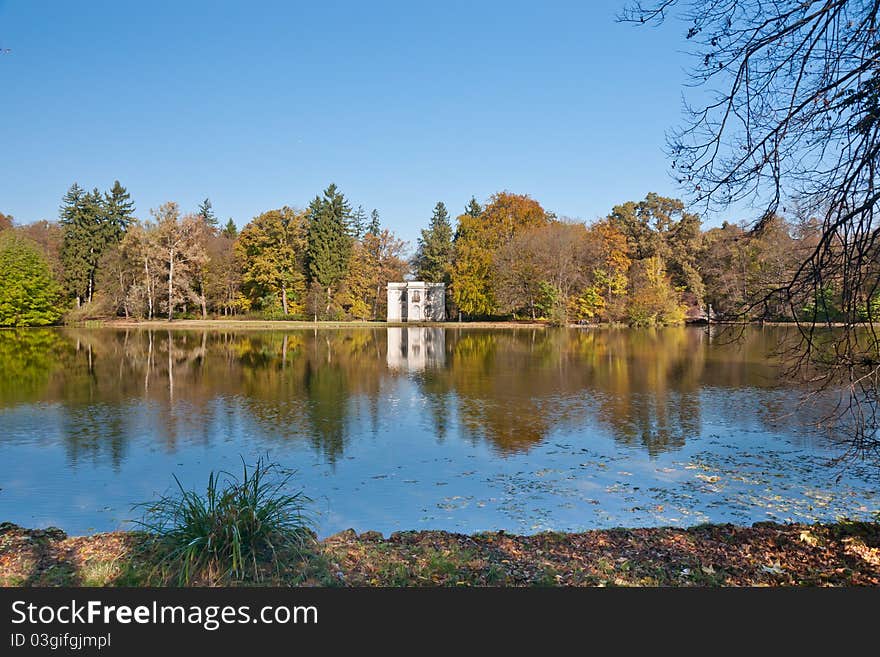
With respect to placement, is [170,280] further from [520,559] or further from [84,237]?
[520,559]

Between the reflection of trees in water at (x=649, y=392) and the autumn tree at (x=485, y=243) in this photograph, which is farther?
the autumn tree at (x=485, y=243)

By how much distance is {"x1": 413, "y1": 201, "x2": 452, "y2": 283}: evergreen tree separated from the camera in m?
54.2

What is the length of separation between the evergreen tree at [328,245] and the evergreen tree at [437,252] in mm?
7966

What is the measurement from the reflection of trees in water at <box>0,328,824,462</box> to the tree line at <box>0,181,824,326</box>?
794 inches

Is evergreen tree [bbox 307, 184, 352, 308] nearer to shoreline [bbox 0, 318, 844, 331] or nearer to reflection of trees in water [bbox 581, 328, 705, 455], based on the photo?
shoreline [bbox 0, 318, 844, 331]

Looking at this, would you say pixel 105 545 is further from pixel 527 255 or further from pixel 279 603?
pixel 527 255

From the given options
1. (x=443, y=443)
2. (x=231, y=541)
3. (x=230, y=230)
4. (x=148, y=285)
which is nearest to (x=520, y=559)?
(x=231, y=541)

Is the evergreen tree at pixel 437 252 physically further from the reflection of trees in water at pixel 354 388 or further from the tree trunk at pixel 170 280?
the reflection of trees in water at pixel 354 388

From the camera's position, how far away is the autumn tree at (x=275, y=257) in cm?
4753

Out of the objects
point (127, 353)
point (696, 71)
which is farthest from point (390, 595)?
point (127, 353)

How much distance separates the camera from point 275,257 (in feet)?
156

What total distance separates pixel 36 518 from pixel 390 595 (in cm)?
414

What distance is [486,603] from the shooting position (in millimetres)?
3342

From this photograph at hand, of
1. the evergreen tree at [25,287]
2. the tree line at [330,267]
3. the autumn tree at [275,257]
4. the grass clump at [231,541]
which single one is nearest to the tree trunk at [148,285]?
the tree line at [330,267]
